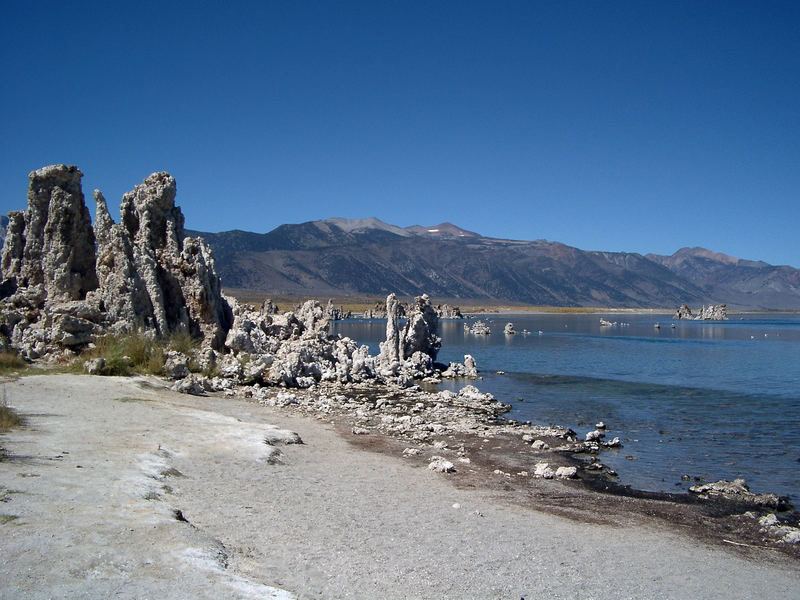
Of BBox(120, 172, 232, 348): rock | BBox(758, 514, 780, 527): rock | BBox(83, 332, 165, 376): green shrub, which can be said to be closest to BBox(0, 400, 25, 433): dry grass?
BBox(83, 332, 165, 376): green shrub

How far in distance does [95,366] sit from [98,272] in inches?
253

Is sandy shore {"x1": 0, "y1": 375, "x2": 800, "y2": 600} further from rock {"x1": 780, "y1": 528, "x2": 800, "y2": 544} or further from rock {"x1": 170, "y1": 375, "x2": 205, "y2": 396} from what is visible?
rock {"x1": 170, "y1": 375, "x2": 205, "y2": 396}

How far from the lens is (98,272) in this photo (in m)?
24.2

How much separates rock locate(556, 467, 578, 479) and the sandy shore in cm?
79

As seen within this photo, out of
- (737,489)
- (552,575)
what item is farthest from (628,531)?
(737,489)

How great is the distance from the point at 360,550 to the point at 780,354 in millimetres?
55730

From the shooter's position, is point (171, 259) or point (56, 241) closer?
point (56, 241)

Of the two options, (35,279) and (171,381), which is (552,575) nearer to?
(171,381)

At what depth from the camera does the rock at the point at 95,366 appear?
62.2 ft

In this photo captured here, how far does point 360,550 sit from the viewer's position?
7359 mm

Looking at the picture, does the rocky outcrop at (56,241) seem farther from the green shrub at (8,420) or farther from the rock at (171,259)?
the green shrub at (8,420)

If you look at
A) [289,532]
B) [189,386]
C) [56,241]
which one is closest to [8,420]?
[289,532]

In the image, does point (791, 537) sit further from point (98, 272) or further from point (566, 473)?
point (98, 272)

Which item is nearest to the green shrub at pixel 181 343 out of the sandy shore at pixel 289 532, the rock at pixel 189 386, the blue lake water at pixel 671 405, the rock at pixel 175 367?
the rock at pixel 175 367
